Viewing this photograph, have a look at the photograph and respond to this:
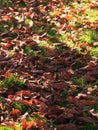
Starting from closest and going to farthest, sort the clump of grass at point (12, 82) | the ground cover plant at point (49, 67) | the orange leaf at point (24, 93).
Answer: the ground cover plant at point (49, 67) → the orange leaf at point (24, 93) → the clump of grass at point (12, 82)

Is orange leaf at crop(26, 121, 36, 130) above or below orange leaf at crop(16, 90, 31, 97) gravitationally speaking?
above

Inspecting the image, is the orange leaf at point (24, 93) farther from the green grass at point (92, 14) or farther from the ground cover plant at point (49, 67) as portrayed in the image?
the green grass at point (92, 14)

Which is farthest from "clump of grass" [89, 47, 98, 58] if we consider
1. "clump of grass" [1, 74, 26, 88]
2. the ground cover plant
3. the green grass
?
the green grass

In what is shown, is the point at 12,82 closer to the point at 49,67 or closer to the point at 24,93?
the point at 24,93

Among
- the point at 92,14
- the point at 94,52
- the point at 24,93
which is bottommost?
the point at 92,14

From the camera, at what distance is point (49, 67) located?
16.5 ft

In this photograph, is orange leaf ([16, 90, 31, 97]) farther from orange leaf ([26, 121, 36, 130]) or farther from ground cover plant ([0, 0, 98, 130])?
orange leaf ([26, 121, 36, 130])

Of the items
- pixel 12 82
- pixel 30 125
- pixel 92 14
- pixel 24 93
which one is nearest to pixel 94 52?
pixel 12 82

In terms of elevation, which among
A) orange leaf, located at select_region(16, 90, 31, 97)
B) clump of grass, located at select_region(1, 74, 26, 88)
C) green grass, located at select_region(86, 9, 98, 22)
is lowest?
green grass, located at select_region(86, 9, 98, 22)

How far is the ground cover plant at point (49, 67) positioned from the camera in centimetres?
388

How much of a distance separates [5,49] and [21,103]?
6.02ft

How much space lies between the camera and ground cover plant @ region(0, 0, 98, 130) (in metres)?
3.88

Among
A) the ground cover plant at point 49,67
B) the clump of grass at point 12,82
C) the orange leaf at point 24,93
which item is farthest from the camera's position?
the clump of grass at point 12,82

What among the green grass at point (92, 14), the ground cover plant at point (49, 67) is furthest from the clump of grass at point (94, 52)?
the green grass at point (92, 14)
